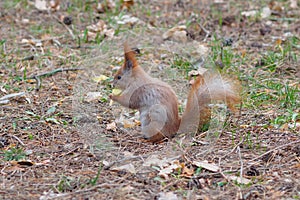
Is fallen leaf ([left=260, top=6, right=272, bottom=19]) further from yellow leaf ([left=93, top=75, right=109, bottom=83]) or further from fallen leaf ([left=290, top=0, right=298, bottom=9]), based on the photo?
yellow leaf ([left=93, top=75, right=109, bottom=83])

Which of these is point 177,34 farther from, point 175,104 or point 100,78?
point 175,104

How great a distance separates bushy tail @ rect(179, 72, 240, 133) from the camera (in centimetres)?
278

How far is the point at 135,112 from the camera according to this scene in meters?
3.46

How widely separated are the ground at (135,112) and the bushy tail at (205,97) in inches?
2.8

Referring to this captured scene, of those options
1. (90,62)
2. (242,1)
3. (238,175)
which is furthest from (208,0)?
(238,175)

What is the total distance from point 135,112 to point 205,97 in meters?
0.77

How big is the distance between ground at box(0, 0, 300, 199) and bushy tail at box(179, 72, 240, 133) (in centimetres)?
7

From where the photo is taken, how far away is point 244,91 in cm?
352

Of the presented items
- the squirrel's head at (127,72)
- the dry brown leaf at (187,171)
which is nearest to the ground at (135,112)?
the dry brown leaf at (187,171)

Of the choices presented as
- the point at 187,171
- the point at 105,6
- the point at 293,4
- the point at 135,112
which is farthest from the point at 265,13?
the point at 187,171

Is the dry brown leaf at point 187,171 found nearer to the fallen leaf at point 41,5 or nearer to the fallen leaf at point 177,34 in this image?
the fallen leaf at point 177,34

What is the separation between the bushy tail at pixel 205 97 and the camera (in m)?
2.78

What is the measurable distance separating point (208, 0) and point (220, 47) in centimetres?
132

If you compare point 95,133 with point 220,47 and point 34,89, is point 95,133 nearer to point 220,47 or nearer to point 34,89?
point 34,89
